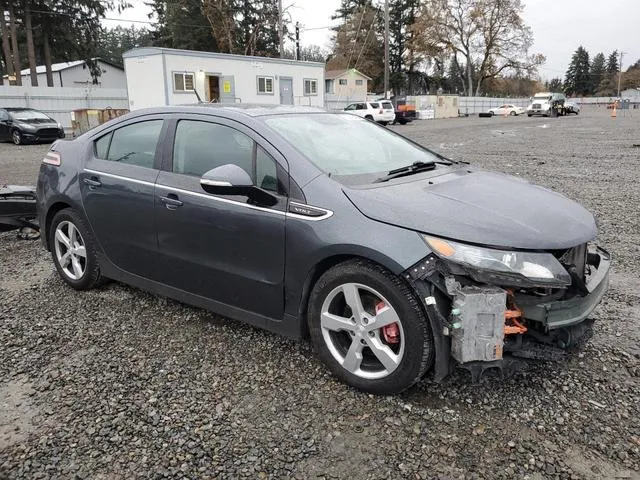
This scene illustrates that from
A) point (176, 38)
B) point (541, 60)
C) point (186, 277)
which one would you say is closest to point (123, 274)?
point (186, 277)

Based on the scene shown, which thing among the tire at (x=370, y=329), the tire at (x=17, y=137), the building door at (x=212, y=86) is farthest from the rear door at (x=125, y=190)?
the building door at (x=212, y=86)

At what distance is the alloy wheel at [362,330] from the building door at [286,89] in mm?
29282

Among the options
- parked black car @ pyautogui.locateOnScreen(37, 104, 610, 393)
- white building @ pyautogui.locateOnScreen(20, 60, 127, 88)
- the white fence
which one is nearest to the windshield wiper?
parked black car @ pyautogui.locateOnScreen(37, 104, 610, 393)

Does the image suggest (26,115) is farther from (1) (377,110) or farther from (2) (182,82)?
(1) (377,110)

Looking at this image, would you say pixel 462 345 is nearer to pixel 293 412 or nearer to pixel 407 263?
pixel 407 263

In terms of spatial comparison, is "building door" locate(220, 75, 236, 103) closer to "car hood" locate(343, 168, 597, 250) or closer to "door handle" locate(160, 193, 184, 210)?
"door handle" locate(160, 193, 184, 210)

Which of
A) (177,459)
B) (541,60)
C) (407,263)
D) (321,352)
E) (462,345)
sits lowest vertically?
(177,459)

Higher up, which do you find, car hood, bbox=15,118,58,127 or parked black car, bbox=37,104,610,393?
car hood, bbox=15,118,58,127

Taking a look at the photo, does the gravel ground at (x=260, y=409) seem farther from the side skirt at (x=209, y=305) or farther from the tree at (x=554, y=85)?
the tree at (x=554, y=85)

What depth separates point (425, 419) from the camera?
2.68 meters

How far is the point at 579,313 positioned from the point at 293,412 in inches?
60.2

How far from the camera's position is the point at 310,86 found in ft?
110

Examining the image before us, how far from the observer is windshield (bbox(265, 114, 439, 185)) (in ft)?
10.7

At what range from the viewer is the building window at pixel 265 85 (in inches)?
1174
